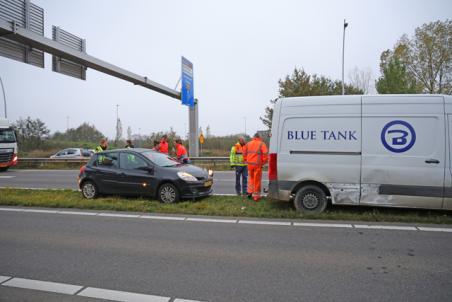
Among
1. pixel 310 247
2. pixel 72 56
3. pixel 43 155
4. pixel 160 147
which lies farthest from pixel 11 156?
pixel 310 247

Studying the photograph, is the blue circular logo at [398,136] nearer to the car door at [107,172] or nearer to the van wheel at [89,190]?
the car door at [107,172]

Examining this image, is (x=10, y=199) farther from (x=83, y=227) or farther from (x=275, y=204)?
(x=275, y=204)

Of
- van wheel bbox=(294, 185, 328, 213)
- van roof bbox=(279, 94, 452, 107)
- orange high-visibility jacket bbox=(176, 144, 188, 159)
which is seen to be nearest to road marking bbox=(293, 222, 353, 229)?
van wheel bbox=(294, 185, 328, 213)

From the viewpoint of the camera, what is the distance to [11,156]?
2077 centimetres

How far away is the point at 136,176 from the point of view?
8.80m

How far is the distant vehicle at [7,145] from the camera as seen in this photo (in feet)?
66.2

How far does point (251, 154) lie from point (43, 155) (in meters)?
35.0

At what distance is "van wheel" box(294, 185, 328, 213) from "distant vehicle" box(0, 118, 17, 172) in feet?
67.0

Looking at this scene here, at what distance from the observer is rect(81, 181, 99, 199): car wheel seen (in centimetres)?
931

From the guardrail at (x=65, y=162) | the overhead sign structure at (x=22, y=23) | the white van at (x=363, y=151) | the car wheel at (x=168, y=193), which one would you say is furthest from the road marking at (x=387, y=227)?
the guardrail at (x=65, y=162)

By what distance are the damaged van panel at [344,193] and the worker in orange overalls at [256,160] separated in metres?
2.22

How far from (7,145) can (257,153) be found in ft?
62.0

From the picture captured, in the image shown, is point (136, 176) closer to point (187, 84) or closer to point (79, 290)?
point (79, 290)

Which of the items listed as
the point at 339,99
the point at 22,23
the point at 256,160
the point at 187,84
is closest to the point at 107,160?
the point at 256,160
